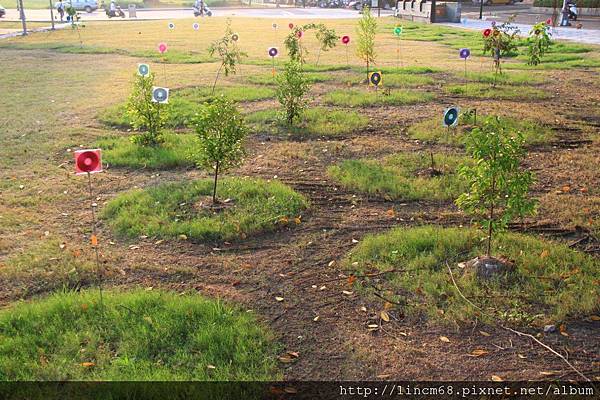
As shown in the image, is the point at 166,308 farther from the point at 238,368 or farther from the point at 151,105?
the point at 151,105

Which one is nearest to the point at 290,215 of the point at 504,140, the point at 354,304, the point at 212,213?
the point at 212,213

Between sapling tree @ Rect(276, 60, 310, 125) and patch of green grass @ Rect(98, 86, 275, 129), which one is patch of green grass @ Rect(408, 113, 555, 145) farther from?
patch of green grass @ Rect(98, 86, 275, 129)

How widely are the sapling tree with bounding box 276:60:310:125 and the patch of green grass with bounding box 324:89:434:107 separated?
1828 mm

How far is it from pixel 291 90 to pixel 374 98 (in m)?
2.77

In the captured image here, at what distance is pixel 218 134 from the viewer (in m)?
6.64

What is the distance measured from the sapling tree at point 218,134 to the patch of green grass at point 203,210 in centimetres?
31

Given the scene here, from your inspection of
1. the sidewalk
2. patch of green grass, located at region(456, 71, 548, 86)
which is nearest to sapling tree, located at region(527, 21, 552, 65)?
patch of green grass, located at region(456, 71, 548, 86)

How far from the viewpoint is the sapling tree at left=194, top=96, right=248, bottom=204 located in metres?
6.57

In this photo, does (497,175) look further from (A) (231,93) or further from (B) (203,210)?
(A) (231,93)

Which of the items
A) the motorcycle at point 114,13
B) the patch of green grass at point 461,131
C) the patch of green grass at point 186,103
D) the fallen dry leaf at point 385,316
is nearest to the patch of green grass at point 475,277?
the fallen dry leaf at point 385,316

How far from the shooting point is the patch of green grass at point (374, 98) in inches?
459

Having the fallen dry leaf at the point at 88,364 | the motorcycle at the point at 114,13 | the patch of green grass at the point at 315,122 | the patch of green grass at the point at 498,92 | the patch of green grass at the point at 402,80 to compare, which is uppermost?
the motorcycle at the point at 114,13

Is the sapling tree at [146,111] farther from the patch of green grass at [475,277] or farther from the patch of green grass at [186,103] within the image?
the patch of green grass at [475,277]

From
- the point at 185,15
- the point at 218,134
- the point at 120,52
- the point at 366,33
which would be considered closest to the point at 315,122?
the point at 218,134
